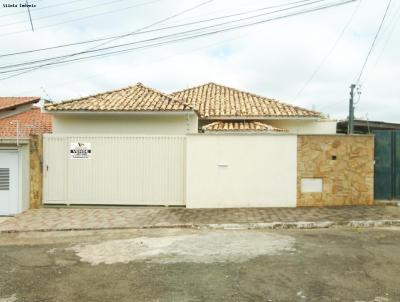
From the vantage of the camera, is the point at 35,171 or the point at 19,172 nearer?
the point at 19,172

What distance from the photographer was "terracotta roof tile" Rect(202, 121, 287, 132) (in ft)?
56.6

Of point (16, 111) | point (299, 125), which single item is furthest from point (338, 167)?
point (16, 111)

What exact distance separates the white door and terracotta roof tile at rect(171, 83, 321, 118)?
8681 millimetres

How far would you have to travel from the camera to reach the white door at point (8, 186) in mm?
12883

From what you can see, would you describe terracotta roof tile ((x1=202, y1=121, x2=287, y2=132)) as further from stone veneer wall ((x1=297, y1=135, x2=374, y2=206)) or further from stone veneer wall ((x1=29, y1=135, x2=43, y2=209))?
stone veneer wall ((x1=29, y1=135, x2=43, y2=209))

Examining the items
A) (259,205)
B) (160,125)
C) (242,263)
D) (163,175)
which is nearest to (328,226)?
(259,205)

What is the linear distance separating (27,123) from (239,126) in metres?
13.0

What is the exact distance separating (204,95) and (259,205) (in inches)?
443

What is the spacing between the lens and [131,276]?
6.75 m

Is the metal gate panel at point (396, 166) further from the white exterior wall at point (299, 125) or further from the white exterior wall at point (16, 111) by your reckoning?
the white exterior wall at point (16, 111)

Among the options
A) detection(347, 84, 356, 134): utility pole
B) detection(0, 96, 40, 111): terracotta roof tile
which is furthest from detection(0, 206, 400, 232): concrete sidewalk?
detection(0, 96, 40, 111): terracotta roof tile

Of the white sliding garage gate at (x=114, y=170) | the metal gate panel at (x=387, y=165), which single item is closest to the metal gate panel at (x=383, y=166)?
the metal gate panel at (x=387, y=165)

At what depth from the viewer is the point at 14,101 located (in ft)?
88.0

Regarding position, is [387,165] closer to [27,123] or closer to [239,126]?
[239,126]
